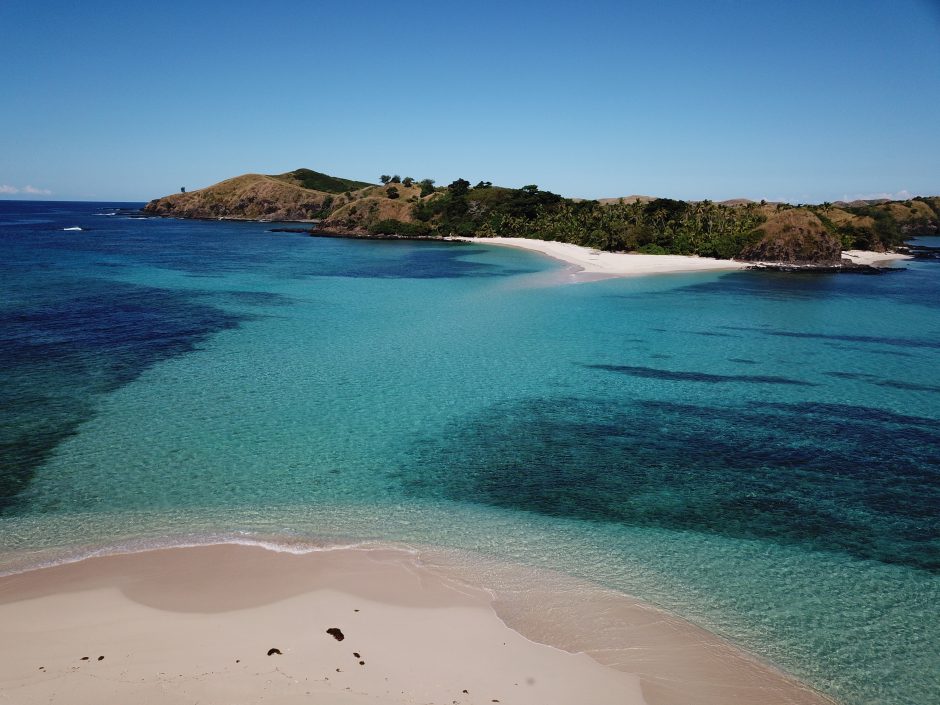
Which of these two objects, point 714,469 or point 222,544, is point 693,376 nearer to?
point 714,469

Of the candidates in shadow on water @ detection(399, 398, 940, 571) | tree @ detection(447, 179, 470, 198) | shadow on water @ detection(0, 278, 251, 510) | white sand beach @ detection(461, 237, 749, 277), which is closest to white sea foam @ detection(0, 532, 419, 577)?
shadow on water @ detection(399, 398, 940, 571)

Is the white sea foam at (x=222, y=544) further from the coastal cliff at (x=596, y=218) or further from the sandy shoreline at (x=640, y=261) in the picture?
the coastal cliff at (x=596, y=218)

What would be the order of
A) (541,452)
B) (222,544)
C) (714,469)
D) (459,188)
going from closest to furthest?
(222,544)
(714,469)
(541,452)
(459,188)

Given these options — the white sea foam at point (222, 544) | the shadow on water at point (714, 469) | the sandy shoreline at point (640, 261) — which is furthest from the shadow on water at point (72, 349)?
the sandy shoreline at point (640, 261)

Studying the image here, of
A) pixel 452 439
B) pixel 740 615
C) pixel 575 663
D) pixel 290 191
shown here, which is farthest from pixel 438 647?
pixel 290 191

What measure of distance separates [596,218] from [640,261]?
34.3 m

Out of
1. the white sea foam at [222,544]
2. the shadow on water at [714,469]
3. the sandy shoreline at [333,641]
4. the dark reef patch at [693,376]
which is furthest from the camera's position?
the dark reef patch at [693,376]

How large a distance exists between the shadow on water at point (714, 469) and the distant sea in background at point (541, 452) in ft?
0.30

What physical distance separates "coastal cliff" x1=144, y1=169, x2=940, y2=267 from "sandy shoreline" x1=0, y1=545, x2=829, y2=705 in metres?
79.2

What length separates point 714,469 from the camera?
16.4m

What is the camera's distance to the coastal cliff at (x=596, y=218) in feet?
258

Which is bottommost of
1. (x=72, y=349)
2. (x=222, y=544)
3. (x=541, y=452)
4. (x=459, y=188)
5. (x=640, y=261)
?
(x=222, y=544)

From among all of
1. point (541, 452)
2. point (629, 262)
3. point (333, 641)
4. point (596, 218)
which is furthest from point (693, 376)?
point (596, 218)

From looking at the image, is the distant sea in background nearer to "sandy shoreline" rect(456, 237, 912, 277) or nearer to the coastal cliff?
"sandy shoreline" rect(456, 237, 912, 277)
